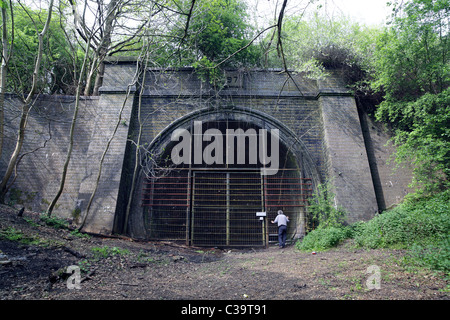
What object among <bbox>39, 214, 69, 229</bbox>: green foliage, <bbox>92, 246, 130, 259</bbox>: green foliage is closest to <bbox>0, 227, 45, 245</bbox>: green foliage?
<bbox>92, 246, 130, 259</bbox>: green foliage

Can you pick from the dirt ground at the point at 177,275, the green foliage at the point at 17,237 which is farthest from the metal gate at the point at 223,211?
the green foliage at the point at 17,237

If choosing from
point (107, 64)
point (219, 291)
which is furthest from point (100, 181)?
point (219, 291)

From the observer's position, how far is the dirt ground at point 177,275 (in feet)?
10.6

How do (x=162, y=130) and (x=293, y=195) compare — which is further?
(x=293, y=195)

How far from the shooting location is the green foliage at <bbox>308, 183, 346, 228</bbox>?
7.52 m

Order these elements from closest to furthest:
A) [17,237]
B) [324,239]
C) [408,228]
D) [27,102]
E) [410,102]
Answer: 1. [17,237]
2. [408,228]
3. [27,102]
4. [324,239]
5. [410,102]

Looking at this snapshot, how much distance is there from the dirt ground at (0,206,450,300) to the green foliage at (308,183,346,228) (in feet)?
4.88

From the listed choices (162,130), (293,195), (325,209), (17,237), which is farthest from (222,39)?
(17,237)

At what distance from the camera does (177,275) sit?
4.68 meters

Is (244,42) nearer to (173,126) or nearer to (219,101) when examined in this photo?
(219,101)

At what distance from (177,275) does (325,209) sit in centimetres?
485

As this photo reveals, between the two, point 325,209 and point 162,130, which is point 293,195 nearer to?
point 325,209

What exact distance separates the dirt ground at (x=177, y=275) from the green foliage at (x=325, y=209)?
1488 mm

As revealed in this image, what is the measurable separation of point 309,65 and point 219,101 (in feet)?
10.4
